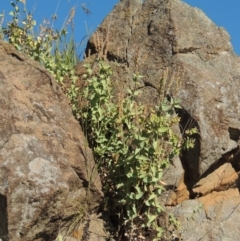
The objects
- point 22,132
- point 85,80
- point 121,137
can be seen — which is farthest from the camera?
point 85,80

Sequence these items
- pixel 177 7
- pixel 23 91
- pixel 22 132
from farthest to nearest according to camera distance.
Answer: pixel 177 7, pixel 23 91, pixel 22 132

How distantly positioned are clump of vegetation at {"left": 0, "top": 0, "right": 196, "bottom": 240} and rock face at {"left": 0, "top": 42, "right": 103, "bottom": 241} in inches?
11.6

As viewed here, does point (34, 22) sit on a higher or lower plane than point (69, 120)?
higher

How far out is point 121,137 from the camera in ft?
20.9

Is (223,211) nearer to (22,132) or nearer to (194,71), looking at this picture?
(194,71)

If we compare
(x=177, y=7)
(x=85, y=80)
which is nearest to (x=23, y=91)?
(x=85, y=80)

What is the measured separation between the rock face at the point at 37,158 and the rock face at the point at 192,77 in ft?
3.01

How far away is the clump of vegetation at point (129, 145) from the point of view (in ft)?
20.1

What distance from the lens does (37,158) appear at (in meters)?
5.52

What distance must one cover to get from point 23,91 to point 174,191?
193cm

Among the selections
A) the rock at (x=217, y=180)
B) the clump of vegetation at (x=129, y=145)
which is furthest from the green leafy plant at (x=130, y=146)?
the rock at (x=217, y=180)

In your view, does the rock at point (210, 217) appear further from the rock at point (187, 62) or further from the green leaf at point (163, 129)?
the green leaf at point (163, 129)

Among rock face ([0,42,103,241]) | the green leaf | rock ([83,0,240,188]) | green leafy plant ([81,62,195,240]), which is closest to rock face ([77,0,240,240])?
rock ([83,0,240,188])

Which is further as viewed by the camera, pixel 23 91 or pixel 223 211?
pixel 223 211
